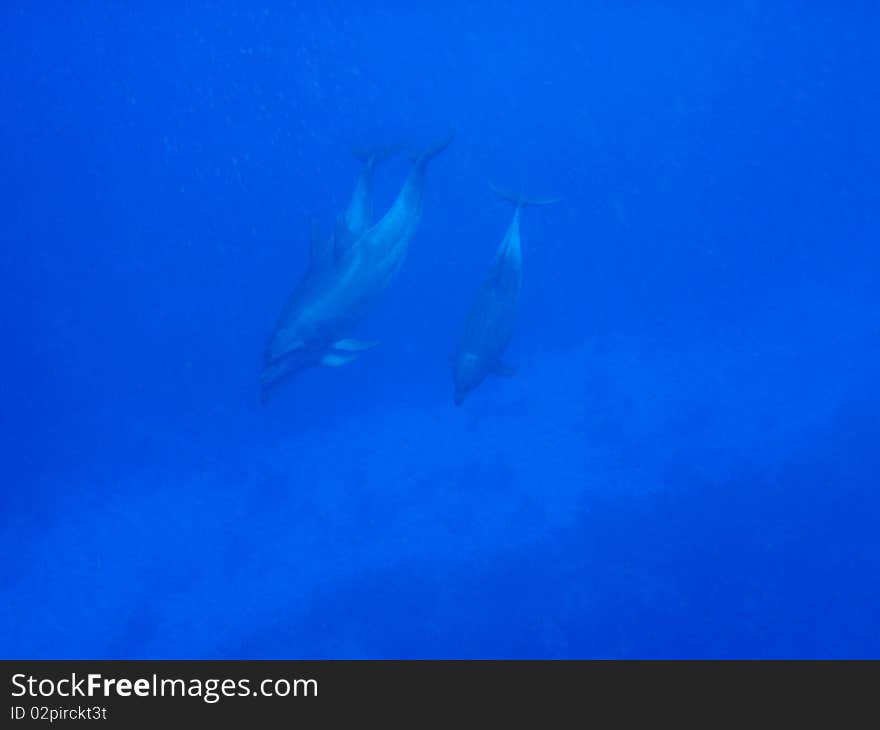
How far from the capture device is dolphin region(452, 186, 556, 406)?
827cm

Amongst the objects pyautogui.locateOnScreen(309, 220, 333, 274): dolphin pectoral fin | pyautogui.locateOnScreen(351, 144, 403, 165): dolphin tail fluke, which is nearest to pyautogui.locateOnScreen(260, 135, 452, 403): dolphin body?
pyautogui.locateOnScreen(309, 220, 333, 274): dolphin pectoral fin

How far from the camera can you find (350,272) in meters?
8.12

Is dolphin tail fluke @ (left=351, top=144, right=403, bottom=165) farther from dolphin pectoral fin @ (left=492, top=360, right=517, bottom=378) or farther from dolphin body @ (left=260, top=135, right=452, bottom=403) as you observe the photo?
dolphin pectoral fin @ (left=492, top=360, right=517, bottom=378)

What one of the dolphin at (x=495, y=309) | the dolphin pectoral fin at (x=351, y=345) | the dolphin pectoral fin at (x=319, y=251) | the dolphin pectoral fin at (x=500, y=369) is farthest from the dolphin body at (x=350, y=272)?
the dolphin pectoral fin at (x=500, y=369)

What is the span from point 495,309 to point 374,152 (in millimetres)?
2661

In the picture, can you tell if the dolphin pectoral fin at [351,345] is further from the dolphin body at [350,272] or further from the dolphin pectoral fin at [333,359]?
the dolphin body at [350,272]

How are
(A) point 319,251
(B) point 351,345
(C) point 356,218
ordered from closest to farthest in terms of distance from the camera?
1. (C) point 356,218
2. (A) point 319,251
3. (B) point 351,345

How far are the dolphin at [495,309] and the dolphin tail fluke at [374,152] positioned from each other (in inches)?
74.5

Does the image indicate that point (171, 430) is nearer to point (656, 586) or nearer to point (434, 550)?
point (434, 550)

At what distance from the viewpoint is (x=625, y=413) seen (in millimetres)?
14875

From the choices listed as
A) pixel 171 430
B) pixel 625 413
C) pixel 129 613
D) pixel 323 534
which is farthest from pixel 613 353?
pixel 129 613

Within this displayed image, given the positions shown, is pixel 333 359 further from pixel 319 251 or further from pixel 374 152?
pixel 374 152

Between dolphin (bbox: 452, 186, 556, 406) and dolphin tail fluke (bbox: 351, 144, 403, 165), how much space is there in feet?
6.21

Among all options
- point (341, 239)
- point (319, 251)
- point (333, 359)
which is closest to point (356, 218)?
point (341, 239)
